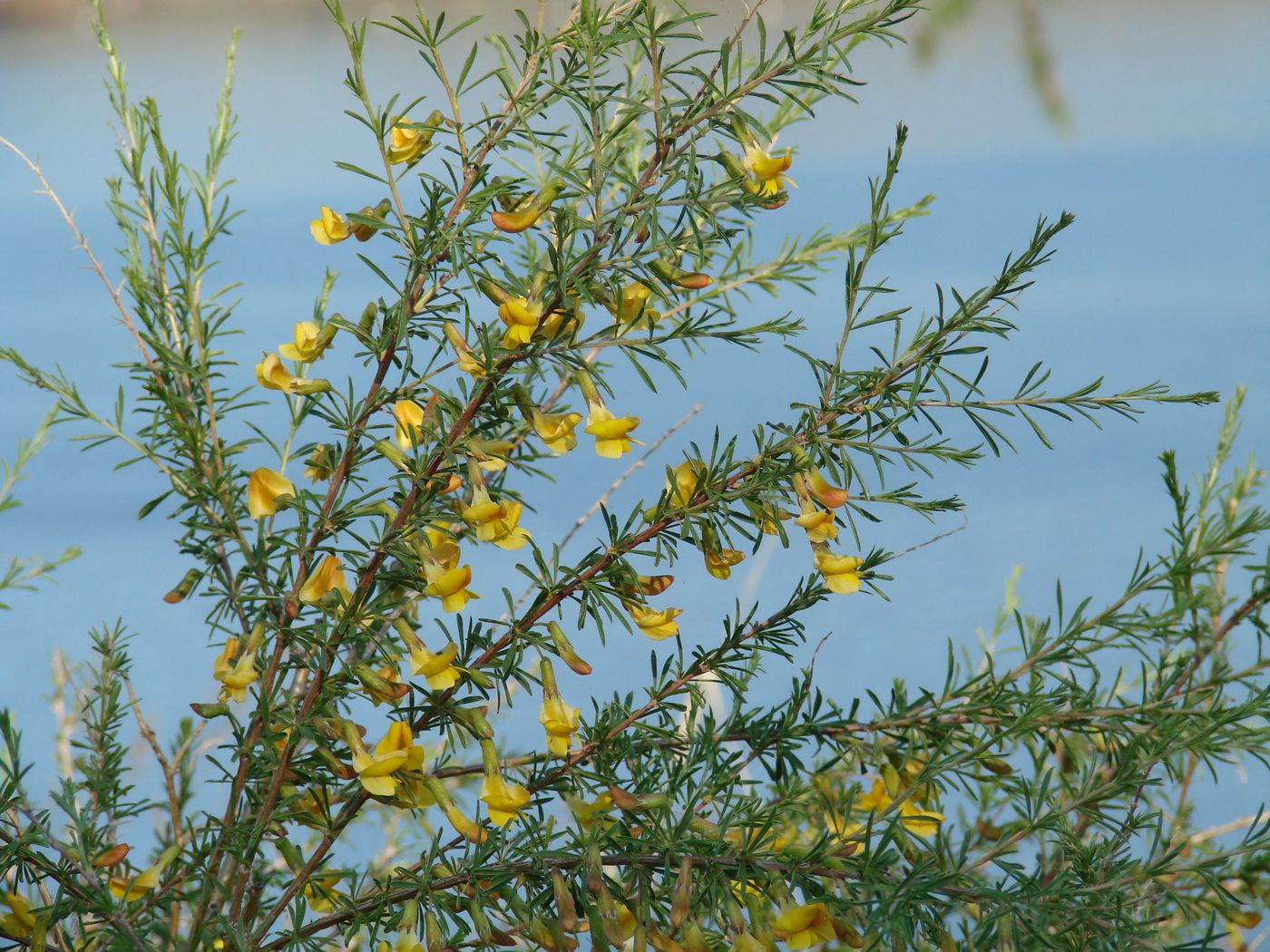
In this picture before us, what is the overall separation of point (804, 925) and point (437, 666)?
141 mm

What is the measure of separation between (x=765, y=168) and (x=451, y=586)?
172mm

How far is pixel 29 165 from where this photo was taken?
20.3 inches

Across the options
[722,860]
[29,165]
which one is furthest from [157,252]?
[722,860]

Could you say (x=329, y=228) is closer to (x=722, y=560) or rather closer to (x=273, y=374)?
(x=273, y=374)

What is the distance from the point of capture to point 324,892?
0.44 m

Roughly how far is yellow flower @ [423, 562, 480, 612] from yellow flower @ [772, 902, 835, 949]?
14 cm

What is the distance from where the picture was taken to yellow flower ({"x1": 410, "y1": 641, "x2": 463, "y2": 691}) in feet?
1.22

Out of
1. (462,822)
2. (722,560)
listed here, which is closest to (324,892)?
(462,822)

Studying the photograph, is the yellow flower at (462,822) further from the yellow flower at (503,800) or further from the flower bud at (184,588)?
the flower bud at (184,588)

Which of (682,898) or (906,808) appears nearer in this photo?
(682,898)

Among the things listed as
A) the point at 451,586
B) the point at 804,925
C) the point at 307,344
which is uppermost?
the point at 307,344

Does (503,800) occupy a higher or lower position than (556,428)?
lower

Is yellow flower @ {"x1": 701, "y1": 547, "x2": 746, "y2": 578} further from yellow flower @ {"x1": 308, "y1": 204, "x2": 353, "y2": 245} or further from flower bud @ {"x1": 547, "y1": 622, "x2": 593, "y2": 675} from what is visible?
yellow flower @ {"x1": 308, "y1": 204, "x2": 353, "y2": 245}

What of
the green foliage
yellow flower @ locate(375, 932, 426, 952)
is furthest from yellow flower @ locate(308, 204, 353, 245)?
yellow flower @ locate(375, 932, 426, 952)
